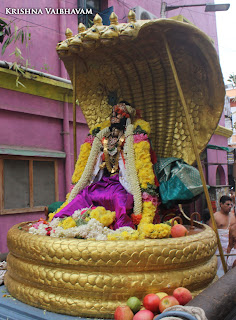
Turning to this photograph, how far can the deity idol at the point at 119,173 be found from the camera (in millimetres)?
3543

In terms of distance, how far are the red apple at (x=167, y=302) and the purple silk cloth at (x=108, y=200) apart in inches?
42.8

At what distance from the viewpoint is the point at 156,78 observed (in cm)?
420

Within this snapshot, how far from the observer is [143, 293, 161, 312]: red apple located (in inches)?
95.2

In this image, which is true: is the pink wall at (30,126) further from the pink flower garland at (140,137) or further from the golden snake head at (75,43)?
the pink flower garland at (140,137)

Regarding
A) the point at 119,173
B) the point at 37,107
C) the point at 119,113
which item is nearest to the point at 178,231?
the point at 119,173

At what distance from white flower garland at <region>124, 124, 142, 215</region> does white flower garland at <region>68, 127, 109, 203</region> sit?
0.39 m

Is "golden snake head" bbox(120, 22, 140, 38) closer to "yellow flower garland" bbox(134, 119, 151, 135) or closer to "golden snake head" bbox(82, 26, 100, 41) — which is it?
"golden snake head" bbox(82, 26, 100, 41)

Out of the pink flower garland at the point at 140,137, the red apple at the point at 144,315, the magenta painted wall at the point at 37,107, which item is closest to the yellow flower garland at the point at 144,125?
the pink flower garland at the point at 140,137

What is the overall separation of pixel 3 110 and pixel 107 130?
3.40 m

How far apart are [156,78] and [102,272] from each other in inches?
103

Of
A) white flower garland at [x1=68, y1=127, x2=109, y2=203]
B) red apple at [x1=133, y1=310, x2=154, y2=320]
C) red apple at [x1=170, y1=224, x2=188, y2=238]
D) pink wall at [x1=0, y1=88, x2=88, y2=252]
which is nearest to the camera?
red apple at [x1=133, y1=310, x2=154, y2=320]

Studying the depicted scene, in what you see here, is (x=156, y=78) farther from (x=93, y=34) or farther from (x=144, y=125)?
(x=93, y=34)

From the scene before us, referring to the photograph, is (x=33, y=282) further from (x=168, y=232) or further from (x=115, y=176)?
(x=115, y=176)

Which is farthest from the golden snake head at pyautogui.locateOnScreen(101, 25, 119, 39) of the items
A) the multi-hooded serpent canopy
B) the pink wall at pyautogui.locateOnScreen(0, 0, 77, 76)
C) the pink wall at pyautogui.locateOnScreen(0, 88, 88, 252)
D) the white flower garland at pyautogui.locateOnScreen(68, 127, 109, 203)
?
the pink wall at pyautogui.locateOnScreen(0, 0, 77, 76)
